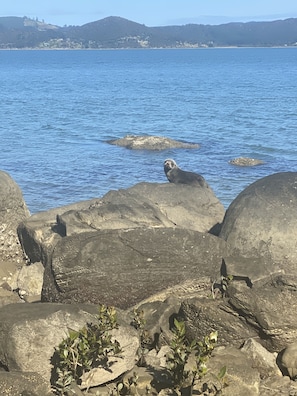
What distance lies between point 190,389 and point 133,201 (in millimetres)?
4704

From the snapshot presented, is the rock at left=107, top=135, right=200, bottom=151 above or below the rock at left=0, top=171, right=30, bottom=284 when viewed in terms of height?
below

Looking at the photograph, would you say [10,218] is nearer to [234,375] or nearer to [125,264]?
[125,264]

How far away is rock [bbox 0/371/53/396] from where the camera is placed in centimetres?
542

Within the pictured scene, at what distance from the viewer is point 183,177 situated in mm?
14578

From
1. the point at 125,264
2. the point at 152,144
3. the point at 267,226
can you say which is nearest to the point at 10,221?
the point at 125,264

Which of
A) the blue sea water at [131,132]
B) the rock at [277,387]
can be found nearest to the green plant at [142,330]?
the rock at [277,387]

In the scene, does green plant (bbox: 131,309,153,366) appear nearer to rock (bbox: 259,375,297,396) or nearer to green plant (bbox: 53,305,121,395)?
green plant (bbox: 53,305,121,395)

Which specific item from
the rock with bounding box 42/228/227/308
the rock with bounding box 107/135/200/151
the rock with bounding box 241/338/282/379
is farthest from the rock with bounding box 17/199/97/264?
the rock with bounding box 107/135/200/151

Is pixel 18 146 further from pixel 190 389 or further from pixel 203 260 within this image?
pixel 190 389

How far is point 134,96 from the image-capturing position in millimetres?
57875

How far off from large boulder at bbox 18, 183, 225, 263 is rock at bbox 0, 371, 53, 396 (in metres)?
3.58

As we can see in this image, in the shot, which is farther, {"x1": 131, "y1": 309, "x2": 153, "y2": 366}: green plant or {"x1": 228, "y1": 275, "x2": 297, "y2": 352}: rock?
{"x1": 131, "y1": 309, "x2": 153, "y2": 366}: green plant

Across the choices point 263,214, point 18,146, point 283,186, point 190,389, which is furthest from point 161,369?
point 18,146

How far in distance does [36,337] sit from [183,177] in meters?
8.85
